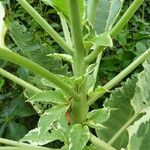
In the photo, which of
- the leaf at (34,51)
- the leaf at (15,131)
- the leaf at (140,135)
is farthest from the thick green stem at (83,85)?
the leaf at (15,131)

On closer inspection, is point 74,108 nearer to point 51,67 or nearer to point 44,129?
point 44,129

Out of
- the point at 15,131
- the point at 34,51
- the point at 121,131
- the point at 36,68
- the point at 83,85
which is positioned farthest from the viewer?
the point at 15,131

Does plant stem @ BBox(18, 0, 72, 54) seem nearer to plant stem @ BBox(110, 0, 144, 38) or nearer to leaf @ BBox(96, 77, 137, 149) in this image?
plant stem @ BBox(110, 0, 144, 38)

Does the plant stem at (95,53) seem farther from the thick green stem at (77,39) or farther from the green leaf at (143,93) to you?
the green leaf at (143,93)

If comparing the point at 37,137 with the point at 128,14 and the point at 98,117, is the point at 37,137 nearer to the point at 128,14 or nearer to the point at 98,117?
the point at 98,117

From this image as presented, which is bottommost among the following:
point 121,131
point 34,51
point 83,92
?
point 121,131

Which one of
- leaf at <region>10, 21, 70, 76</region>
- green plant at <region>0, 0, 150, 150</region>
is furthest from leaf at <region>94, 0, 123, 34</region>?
leaf at <region>10, 21, 70, 76</region>

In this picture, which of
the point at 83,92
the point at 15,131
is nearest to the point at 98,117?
the point at 83,92
